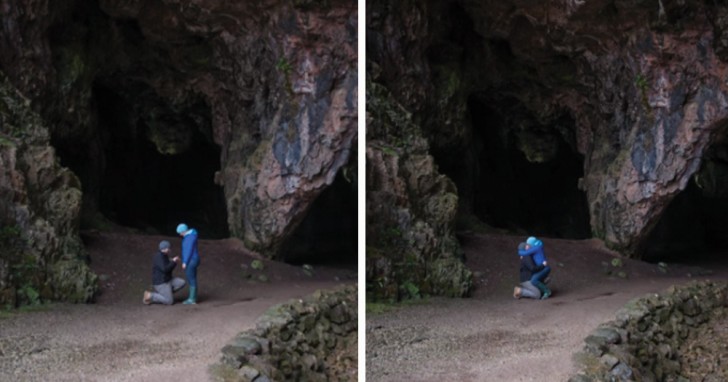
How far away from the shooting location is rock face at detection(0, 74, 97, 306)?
768cm

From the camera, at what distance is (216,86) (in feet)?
36.4

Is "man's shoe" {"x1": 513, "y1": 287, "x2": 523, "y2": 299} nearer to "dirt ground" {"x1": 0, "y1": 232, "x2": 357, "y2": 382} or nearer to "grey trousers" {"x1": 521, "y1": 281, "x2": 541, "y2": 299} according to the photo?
"grey trousers" {"x1": 521, "y1": 281, "x2": 541, "y2": 299}

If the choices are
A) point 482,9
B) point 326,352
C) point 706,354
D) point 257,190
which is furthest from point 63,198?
point 706,354

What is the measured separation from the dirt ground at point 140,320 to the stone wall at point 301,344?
166 millimetres

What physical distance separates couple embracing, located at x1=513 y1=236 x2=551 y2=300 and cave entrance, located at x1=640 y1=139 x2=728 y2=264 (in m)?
2.88

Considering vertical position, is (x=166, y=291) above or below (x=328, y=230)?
below

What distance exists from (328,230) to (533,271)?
2758 mm

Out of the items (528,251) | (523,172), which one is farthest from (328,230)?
(523,172)

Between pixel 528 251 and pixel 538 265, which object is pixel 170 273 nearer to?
pixel 528 251

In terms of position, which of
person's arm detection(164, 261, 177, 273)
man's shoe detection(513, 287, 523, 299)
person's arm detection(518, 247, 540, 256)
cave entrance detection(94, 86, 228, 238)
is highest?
cave entrance detection(94, 86, 228, 238)

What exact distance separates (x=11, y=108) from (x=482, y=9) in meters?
6.05

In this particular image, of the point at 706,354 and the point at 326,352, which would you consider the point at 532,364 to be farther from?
the point at 706,354

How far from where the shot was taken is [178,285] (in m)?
7.91

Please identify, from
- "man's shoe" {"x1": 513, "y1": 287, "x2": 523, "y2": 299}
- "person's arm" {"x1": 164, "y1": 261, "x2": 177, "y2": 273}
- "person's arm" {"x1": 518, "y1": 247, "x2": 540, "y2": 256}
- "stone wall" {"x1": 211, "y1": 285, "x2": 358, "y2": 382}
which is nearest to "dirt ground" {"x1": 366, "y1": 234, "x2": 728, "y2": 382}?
"man's shoe" {"x1": 513, "y1": 287, "x2": 523, "y2": 299}
